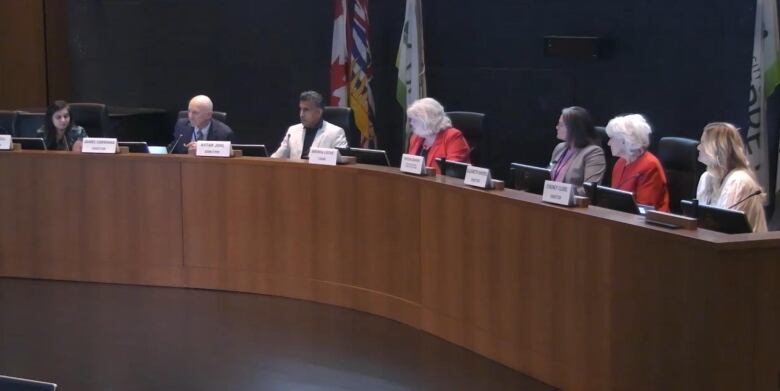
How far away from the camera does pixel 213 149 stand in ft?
20.3

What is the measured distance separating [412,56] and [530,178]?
3.69 metres

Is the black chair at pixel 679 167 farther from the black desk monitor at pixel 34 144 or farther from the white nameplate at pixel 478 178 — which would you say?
the black desk monitor at pixel 34 144

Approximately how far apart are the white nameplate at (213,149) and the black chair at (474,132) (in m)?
1.52

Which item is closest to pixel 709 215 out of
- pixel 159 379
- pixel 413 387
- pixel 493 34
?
pixel 413 387

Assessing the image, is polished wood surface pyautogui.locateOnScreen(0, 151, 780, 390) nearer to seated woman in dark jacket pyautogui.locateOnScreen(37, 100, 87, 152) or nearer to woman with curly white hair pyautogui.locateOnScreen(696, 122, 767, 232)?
seated woman in dark jacket pyautogui.locateOnScreen(37, 100, 87, 152)

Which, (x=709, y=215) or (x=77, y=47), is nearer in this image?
(x=709, y=215)

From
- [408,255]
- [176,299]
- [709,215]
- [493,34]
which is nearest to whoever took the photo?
[709,215]

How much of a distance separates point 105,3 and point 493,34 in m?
3.91

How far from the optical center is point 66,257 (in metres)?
6.47

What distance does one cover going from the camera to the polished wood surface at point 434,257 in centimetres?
372

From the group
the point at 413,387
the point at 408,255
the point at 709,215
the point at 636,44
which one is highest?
the point at 636,44

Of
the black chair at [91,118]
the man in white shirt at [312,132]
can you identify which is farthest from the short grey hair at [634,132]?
the black chair at [91,118]

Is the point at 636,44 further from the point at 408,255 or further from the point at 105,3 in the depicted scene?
the point at 105,3

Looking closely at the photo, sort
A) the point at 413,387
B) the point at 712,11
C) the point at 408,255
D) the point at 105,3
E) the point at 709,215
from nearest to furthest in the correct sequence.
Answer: the point at 709,215, the point at 413,387, the point at 408,255, the point at 712,11, the point at 105,3
